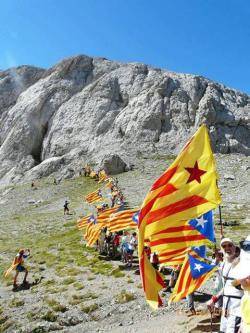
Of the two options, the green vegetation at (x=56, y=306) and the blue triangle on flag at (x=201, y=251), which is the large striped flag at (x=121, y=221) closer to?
the green vegetation at (x=56, y=306)

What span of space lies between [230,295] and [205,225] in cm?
400

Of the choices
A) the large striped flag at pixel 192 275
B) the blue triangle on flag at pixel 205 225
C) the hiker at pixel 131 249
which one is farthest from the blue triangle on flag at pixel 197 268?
the hiker at pixel 131 249

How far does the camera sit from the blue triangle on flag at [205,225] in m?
13.2

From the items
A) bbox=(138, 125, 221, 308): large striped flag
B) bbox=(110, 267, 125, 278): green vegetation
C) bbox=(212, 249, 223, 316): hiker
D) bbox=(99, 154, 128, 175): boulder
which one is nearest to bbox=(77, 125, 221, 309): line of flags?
bbox=(138, 125, 221, 308): large striped flag

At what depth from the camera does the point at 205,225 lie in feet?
44.5

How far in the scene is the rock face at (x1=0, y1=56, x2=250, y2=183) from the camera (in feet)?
316

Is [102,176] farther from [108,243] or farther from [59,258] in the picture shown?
[108,243]

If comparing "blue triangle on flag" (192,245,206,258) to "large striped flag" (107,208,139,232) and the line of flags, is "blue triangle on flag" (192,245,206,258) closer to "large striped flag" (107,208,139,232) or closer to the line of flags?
the line of flags

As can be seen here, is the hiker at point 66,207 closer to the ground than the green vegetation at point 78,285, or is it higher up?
higher up

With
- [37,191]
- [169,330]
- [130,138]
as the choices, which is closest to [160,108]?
[130,138]

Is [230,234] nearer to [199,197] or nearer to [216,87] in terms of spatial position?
[199,197]

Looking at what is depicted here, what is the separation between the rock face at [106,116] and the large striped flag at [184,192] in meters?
76.1

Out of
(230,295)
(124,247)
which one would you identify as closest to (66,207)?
(124,247)

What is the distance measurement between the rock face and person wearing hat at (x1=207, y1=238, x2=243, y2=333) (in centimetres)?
7871
